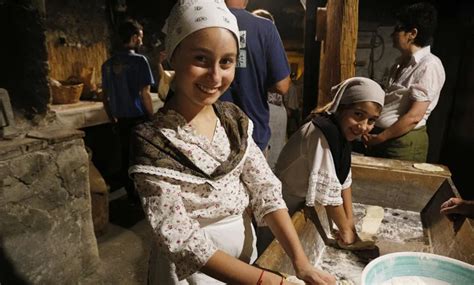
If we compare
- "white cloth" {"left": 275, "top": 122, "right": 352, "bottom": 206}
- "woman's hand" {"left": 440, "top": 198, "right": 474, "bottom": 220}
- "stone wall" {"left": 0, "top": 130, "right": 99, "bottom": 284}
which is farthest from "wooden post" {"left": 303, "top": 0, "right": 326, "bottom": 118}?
"stone wall" {"left": 0, "top": 130, "right": 99, "bottom": 284}

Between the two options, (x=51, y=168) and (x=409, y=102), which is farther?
(x=409, y=102)

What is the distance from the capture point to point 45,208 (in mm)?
2357

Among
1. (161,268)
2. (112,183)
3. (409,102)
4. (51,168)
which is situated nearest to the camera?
(161,268)

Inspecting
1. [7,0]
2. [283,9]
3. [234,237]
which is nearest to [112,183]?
[7,0]

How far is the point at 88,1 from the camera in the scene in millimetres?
5508

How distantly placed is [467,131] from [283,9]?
5885mm

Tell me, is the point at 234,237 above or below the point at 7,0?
below

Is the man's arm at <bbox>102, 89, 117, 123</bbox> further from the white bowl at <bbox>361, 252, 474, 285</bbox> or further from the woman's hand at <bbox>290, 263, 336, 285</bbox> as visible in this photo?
the white bowl at <bbox>361, 252, 474, 285</bbox>

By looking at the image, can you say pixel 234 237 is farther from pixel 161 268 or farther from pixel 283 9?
pixel 283 9

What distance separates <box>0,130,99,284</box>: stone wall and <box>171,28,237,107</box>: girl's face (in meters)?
1.67

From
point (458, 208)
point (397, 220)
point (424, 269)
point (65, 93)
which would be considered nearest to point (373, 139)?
point (397, 220)

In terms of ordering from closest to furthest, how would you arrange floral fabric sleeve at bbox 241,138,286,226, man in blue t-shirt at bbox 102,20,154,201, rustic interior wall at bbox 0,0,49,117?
floral fabric sleeve at bbox 241,138,286,226, rustic interior wall at bbox 0,0,49,117, man in blue t-shirt at bbox 102,20,154,201

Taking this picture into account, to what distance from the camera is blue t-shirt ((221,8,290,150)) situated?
7.85ft

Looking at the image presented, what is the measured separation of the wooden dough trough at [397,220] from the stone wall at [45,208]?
176 centimetres
